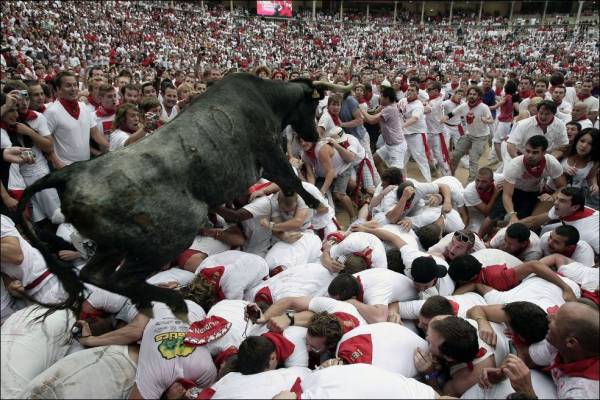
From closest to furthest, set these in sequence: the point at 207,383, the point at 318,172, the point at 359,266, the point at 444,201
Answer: the point at 207,383 → the point at 359,266 → the point at 444,201 → the point at 318,172

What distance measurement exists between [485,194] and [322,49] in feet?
113

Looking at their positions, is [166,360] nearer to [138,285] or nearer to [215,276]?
[138,285]

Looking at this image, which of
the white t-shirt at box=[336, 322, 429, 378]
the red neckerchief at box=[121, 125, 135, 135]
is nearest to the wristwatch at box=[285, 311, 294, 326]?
the white t-shirt at box=[336, 322, 429, 378]

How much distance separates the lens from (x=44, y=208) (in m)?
4.69

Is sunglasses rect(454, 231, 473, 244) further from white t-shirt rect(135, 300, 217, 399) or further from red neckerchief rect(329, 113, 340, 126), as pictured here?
red neckerchief rect(329, 113, 340, 126)

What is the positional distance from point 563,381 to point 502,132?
7791 millimetres

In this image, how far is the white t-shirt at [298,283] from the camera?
3625 millimetres

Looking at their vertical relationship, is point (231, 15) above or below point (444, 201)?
above

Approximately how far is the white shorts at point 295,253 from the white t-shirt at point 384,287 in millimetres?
824

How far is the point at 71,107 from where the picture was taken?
488cm

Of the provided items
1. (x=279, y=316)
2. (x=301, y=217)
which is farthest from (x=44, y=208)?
(x=279, y=316)

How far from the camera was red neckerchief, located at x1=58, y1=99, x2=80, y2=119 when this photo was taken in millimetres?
4836

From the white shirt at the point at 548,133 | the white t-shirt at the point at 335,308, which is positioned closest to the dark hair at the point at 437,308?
the white t-shirt at the point at 335,308

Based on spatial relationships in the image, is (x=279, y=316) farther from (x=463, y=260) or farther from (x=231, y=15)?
(x=231, y=15)
